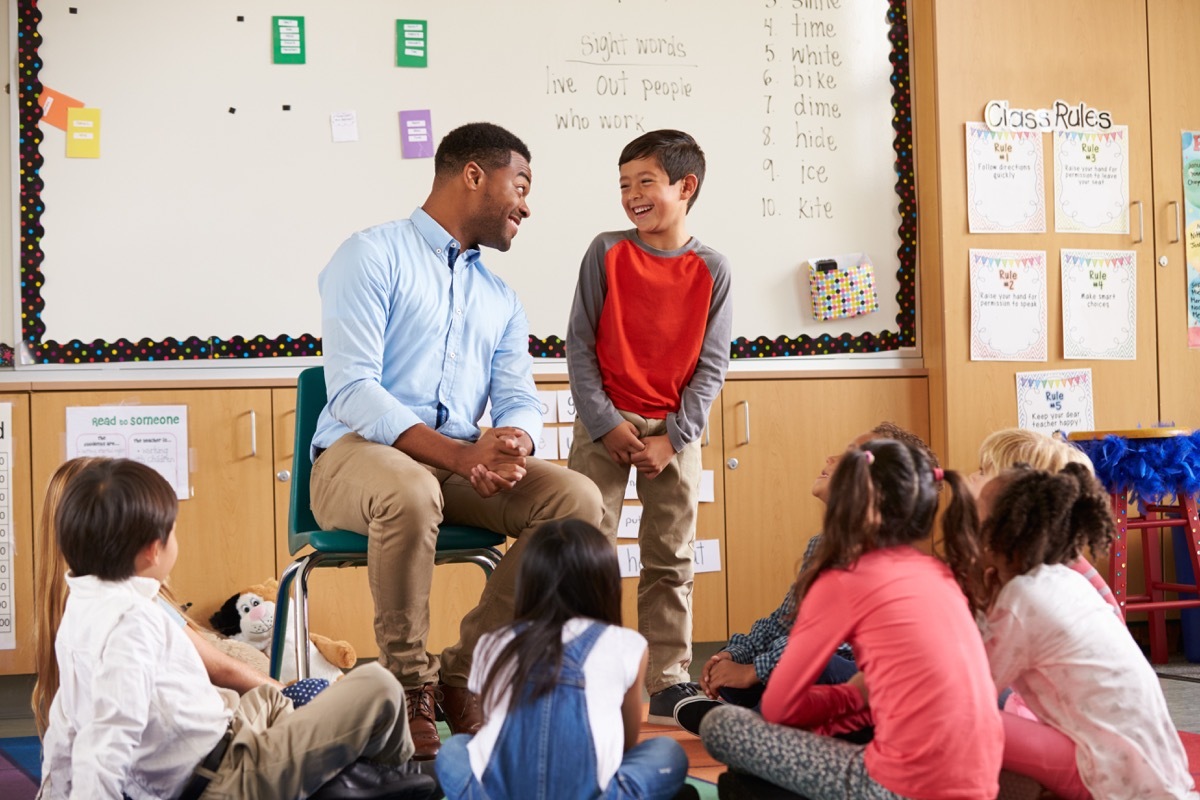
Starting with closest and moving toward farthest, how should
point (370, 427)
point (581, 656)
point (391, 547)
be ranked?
point (581, 656)
point (391, 547)
point (370, 427)

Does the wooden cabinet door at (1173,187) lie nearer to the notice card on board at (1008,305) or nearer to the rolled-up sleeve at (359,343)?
the notice card on board at (1008,305)

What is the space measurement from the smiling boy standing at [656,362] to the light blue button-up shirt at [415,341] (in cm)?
17

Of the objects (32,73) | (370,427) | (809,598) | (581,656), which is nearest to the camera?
(581,656)

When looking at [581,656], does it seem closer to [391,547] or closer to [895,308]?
[391,547]

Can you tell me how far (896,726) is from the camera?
142 centimetres

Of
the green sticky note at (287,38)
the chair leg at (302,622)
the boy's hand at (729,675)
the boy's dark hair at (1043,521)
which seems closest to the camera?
the boy's dark hair at (1043,521)

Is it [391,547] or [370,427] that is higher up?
[370,427]

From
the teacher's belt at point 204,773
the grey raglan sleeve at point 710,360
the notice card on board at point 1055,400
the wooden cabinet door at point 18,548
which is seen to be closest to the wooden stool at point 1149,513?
the notice card on board at point 1055,400

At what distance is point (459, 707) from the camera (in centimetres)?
203

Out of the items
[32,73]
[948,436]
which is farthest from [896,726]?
[32,73]

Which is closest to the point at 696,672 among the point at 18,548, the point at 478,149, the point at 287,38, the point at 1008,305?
the point at 1008,305

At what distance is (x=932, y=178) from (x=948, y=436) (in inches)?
30.3

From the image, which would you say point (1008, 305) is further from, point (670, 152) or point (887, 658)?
point (887, 658)

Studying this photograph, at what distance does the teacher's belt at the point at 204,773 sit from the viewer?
58.7 inches
